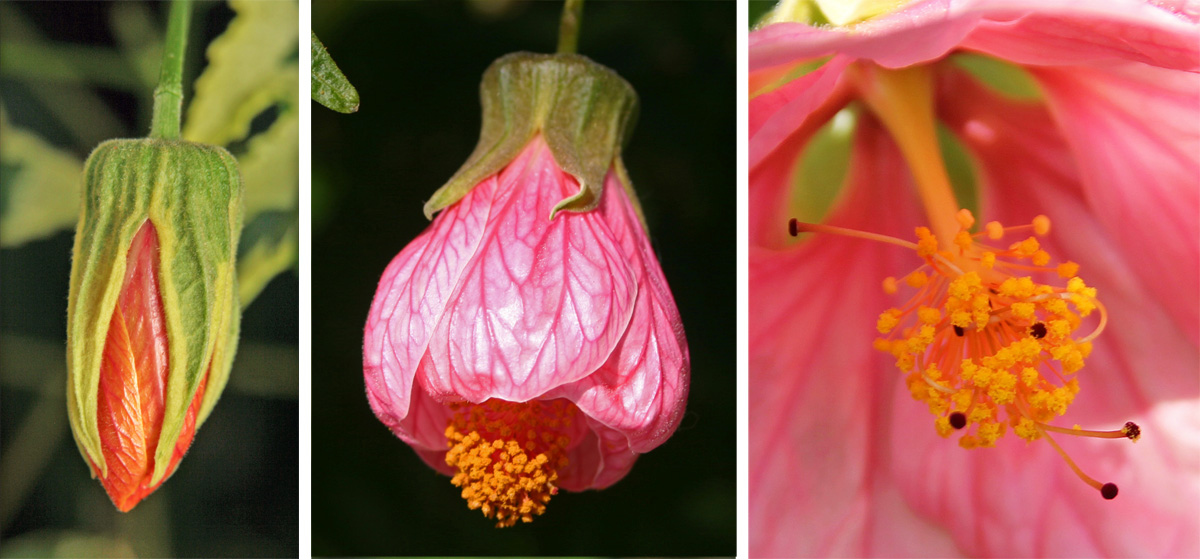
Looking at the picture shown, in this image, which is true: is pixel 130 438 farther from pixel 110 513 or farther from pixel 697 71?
pixel 697 71

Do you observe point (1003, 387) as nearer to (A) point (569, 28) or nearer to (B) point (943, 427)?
(B) point (943, 427)

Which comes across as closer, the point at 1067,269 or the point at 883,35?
the point at 883,35

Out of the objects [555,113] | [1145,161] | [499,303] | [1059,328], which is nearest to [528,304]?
[499,303]

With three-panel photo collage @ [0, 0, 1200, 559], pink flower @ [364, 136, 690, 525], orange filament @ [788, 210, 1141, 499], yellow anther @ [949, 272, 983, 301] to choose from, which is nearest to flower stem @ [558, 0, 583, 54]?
three-panel photo collage @ [0, 0, 1200, 559]

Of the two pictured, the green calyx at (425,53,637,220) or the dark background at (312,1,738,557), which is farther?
the dark background at (312,1,738,557)

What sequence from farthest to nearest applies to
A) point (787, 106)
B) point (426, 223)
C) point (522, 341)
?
point (426, 223) < point (787, 106) < point (522, 341)

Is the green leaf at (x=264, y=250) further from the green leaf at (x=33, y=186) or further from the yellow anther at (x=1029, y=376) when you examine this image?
the yellow anther at (x=1029, y=376)

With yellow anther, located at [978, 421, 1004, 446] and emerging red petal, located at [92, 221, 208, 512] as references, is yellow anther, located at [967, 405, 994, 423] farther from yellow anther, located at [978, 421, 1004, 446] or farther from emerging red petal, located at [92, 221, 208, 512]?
emerging red petal, located at [92, 221, 208, 512]
